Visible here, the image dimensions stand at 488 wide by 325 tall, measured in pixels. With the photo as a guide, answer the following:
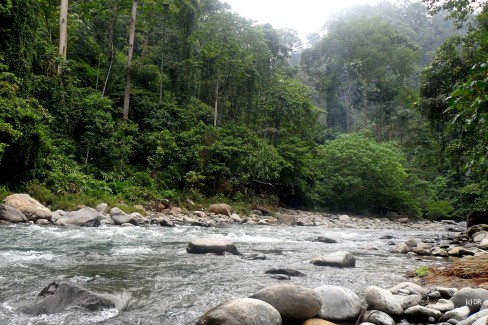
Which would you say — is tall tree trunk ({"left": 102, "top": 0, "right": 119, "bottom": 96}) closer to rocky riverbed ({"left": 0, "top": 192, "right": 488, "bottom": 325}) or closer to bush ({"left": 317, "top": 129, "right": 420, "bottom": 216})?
rocky riverbed ({"left": 0, "top": 192, "right": 488, "bottom": 325})

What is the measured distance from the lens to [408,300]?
156 inches

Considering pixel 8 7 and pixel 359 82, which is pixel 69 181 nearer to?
pixel 8 7

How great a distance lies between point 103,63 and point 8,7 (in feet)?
32.9

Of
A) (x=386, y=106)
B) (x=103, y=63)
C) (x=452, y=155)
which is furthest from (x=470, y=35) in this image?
(x=386, y=106)

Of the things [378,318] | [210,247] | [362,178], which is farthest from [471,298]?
[362,178]

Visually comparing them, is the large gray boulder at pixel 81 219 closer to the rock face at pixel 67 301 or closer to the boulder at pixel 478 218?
the rock face at pixel 67 301

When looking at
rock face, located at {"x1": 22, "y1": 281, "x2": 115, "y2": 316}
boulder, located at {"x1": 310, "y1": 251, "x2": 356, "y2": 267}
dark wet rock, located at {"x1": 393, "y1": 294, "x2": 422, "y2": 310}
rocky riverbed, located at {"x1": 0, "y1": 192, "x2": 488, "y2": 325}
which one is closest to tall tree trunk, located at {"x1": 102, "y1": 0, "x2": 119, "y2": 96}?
rocky riverbed, located at {"x1": 0, "y1": 192, "x2": 488, "y2": 325}

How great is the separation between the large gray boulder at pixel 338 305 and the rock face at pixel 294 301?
0.13 meters

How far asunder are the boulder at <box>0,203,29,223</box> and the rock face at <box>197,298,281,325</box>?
8.28m

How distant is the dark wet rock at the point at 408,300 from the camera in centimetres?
390

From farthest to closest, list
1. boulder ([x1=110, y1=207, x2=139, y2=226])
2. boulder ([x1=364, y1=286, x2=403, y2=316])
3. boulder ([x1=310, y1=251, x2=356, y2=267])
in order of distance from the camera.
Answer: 1. boulder ([x1=110, y1=207, x2=139, y2=226])
2. boulder ([x1=310, y1=251, x2=356, y2=267])
3. boulder ([x1=364, y1=286, x2=403, y2=316])

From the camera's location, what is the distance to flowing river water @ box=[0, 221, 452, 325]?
3.68 meters

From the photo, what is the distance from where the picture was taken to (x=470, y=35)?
12.3 m

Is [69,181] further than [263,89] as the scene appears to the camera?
No
